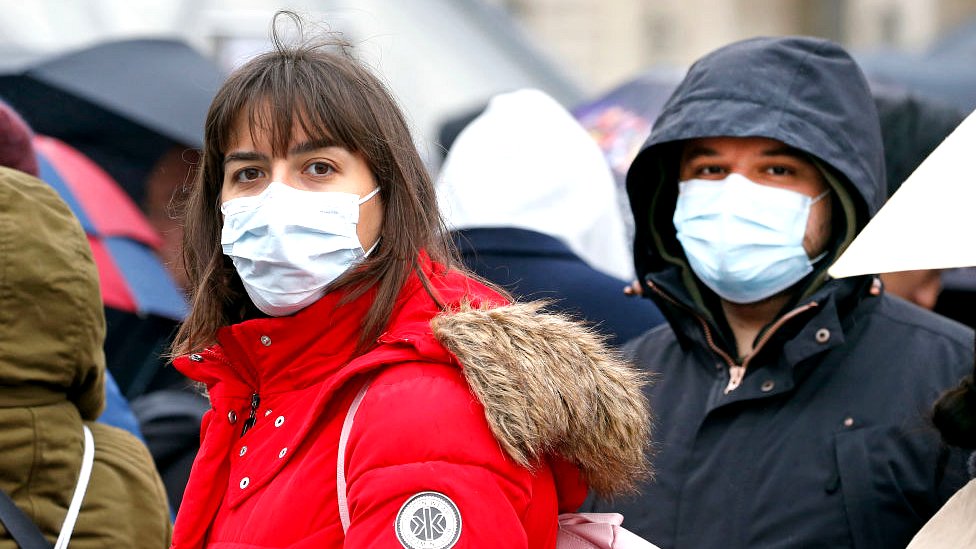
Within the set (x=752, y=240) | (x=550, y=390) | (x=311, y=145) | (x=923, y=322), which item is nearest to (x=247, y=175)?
(x=311, y=145)

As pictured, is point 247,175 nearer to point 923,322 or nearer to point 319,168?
point 319,168

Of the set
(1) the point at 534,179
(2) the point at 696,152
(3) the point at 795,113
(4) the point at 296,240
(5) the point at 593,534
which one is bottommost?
(1) the point at 534,179

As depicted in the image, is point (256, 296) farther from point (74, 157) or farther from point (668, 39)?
point (668, 39)

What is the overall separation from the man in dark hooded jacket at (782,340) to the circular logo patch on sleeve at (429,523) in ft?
3.31

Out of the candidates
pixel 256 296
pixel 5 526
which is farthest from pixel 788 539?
pixel 5 526

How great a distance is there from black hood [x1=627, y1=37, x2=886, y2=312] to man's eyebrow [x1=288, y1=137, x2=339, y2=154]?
107 centimetres

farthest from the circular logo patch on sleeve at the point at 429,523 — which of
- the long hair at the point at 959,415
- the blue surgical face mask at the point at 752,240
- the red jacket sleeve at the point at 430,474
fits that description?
the blue surgical face mask at the point at 752,240

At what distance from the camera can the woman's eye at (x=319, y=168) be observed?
2584mm

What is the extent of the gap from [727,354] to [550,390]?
1042 millimetres

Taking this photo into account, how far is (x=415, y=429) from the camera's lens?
2.24 m

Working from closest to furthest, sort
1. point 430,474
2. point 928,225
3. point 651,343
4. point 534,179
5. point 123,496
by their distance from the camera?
point 928,225 → point 430,474 → point 123,496 → point 651,343 → point 534,179

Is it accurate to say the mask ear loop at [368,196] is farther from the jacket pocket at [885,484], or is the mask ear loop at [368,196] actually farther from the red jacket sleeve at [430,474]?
the jacket pocket at [885,484]

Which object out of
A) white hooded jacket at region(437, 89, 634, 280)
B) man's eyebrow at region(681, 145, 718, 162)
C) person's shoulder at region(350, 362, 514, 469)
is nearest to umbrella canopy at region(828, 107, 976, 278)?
person's shoulder at region(350, 362, 514, 469)

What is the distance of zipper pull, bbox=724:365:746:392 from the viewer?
3197 millimetres
